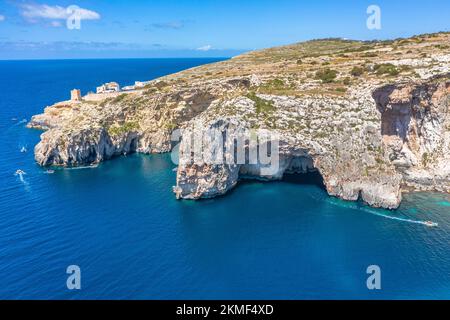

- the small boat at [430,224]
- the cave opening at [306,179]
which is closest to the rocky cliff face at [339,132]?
the cave opening at [306,179]

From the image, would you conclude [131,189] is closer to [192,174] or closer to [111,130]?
[192,174]

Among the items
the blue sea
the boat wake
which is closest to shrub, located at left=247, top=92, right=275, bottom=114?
the blue sea

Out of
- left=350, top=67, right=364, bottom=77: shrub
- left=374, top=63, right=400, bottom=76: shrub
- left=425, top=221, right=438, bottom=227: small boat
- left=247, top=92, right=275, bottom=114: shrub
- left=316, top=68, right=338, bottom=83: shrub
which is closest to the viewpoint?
left=425, top=221, right=438, bottom=227: small boat

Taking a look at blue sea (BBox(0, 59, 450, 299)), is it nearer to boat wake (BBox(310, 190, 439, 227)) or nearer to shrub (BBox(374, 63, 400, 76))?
boat wake (BBox(310, 190, 439, 227))

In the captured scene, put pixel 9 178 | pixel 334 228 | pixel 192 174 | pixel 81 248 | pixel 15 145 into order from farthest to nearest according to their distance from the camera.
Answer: pixel 15 145 < pixel 9 178 < pixel 192 174 < pixel 334 228 < pixel 81 248

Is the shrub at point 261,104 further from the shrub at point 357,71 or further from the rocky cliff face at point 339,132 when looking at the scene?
the shrub at point 357,71

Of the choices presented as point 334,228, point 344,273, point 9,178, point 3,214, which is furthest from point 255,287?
point 9,178

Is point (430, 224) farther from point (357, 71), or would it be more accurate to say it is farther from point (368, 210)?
point (357, 71)
